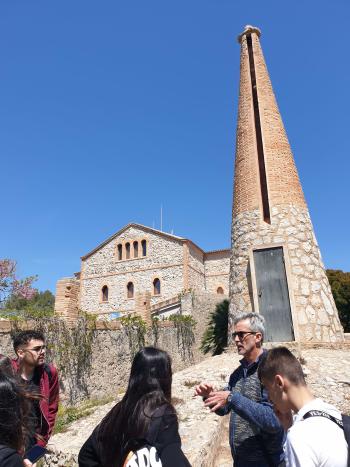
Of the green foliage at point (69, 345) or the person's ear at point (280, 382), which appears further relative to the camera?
the green foliage at point (69, 345)

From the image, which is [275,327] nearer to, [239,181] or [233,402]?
[239,181]

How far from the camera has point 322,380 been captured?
6441 mm

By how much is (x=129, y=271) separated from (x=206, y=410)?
23.3 meters

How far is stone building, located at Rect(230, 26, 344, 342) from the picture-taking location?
856 centimetres

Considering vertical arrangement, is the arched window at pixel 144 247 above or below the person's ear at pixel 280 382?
above

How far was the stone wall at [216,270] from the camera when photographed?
29141 millimetres

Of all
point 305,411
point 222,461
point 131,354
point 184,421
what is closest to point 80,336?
point 131,354

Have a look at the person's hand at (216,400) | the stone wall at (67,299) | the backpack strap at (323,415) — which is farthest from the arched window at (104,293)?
the backpack strap at (323,415)

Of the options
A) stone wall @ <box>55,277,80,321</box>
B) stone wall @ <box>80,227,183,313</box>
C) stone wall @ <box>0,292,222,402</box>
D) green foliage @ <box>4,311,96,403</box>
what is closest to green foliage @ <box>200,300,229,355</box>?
stone wall @ <box>0,292,222,402</box>

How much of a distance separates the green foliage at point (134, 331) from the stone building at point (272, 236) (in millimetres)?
3601

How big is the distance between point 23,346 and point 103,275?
1045 inches

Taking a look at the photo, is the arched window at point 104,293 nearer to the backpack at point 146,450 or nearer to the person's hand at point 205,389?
the person's hand at point 205,389

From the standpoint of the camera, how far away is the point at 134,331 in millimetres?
11539

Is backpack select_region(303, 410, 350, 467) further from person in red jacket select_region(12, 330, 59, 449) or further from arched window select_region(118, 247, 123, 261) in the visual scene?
arched window select_region(118, 247, 123, 261)
